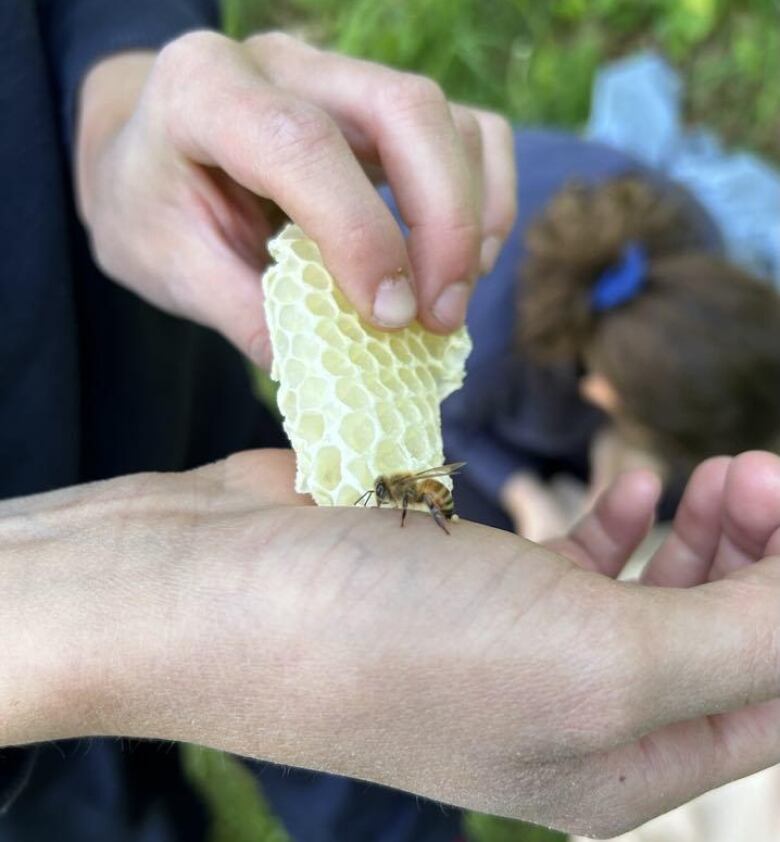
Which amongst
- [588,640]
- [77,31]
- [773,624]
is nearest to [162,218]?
[77,31]

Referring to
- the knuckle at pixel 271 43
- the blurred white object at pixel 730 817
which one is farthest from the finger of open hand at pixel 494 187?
the blurred white object at pixel 730 817

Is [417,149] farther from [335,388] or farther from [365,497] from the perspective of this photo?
[365,497]

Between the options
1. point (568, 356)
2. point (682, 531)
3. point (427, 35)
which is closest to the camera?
point (682, 531)

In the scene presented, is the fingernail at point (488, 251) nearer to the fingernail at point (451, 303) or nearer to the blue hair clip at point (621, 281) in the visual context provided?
the fingernail at point (451, 303)

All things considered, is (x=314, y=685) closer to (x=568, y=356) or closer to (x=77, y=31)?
(x=77, y=31)

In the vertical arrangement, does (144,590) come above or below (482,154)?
below

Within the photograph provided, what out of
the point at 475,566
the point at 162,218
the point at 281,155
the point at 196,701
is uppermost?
the point at 281,155

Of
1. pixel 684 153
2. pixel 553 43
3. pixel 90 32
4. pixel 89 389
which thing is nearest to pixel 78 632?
pixel 89 389
